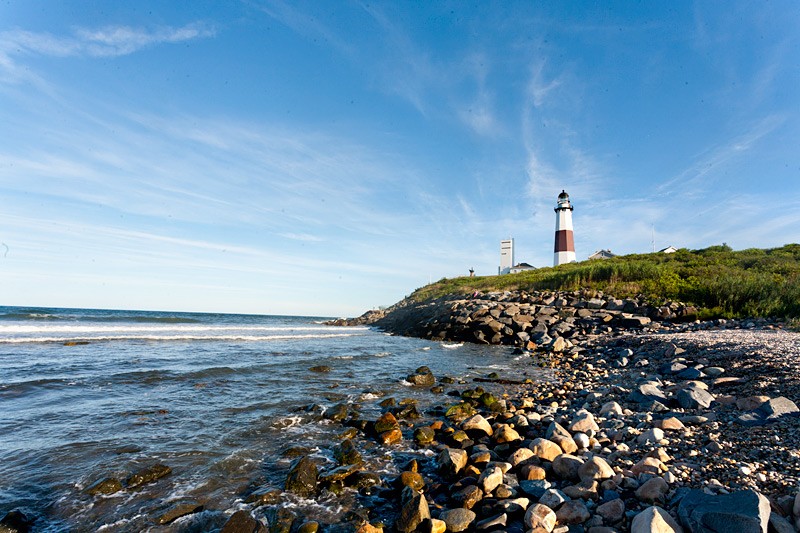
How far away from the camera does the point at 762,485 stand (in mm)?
3355

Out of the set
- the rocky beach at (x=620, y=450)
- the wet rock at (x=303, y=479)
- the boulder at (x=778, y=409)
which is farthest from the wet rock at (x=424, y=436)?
the boulder at (x=778, y=409)

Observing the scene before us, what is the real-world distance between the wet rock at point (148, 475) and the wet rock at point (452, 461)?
3.85 meters

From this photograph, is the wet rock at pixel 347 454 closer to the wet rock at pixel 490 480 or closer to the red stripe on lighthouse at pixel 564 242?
the wet rock at pixel 490 480

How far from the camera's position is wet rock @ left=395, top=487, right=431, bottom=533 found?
369cm

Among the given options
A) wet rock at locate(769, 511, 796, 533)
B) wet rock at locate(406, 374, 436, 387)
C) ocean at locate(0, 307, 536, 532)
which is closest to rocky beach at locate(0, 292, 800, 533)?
wet rock at locate(769, 511, 796, 533)

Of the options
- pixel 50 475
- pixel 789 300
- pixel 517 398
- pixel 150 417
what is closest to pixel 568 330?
pixel 789 300

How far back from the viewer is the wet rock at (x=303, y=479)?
457 centimetres

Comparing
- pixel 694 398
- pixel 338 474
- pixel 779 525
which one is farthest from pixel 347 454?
pixel 694 398

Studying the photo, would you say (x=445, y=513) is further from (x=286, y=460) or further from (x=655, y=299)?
(x=655, y=299)

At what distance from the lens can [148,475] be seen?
4926 mm

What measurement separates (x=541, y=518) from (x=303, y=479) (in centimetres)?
291

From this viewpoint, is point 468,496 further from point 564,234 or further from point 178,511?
point 564,234

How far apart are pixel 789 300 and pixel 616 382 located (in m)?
10.7

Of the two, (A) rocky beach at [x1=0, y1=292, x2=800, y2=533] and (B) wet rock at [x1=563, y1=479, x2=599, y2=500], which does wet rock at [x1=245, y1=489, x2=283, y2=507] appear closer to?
(A) rocky beach at [x1=0, y1=292, x2=800, y2=533]
